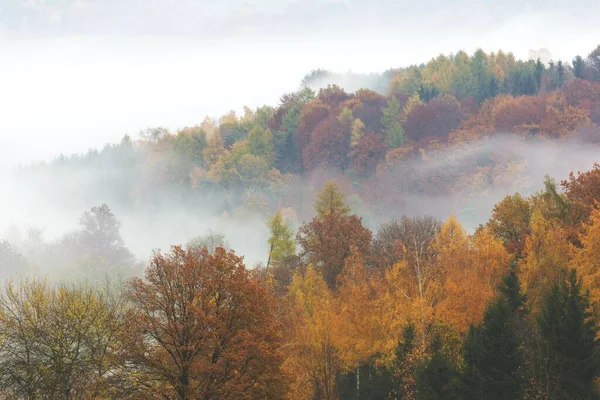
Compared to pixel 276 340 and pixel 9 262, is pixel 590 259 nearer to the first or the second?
pixel 276 340

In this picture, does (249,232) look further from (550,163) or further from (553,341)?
(553,341)

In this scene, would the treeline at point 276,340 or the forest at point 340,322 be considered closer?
the treeline at point 276,340

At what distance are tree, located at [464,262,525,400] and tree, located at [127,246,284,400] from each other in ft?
30.0

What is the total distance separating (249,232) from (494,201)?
56044mm

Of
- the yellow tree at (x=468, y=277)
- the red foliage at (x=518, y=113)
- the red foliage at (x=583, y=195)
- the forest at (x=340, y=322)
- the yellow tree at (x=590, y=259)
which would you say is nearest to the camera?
the forest at (x=340, y=322)

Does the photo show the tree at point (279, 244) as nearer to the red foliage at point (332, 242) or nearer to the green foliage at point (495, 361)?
the red foliage at point (332, 242)

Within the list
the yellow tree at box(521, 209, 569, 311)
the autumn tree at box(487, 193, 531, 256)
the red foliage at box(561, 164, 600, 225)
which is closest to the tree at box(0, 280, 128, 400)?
the yellow tree at box(521, 209, 569, 311)

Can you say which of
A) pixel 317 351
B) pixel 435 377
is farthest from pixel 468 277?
pixel 435 377

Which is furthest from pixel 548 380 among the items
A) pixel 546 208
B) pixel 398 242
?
pixel 398 242

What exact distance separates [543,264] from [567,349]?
16.8 m

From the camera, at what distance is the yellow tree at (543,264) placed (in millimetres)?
48500

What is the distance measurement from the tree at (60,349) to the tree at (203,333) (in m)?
1.57

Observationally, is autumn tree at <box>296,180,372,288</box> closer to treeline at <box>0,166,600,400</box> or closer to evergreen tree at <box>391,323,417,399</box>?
treeline at <box>0,166,600,400</box>

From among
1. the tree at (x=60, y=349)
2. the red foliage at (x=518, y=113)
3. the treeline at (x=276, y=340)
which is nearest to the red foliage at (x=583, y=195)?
the treeline at (x=276, y=340)
